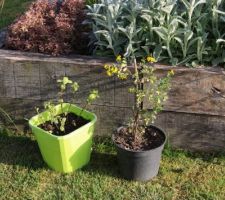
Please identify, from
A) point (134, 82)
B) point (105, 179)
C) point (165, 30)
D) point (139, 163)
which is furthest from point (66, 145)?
point (165, 30)

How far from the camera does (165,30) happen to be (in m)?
3.69

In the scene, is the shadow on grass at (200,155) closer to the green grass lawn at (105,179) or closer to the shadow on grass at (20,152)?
the green grass lawn at (105,179)

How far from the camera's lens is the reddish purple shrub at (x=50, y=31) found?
13.3 feet

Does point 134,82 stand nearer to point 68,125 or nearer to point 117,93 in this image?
point 117,93

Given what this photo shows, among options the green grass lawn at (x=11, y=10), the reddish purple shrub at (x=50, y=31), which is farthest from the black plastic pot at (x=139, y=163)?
the green grass lawn at (x=11, y=10)

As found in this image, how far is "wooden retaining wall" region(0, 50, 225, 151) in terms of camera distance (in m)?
3.68

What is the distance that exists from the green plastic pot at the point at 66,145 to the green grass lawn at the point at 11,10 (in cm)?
273

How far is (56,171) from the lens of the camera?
3.74 metres

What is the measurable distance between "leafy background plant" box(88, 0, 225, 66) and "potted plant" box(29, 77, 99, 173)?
1.65ft

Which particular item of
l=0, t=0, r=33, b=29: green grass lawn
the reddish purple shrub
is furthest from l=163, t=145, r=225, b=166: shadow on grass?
l=0, t=0, r=33, b=29: green grass lawn

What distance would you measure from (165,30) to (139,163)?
3.31 ft

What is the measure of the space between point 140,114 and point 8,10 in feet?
Result: 11.5

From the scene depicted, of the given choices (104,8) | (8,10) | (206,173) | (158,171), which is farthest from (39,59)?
(8,10)

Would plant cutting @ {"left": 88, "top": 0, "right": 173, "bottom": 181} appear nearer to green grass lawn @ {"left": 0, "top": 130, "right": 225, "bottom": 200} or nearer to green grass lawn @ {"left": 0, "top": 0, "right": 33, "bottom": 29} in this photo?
green grass lawn @ {"left": 0, "top": 130, "right": 225, "bottom": 200}
